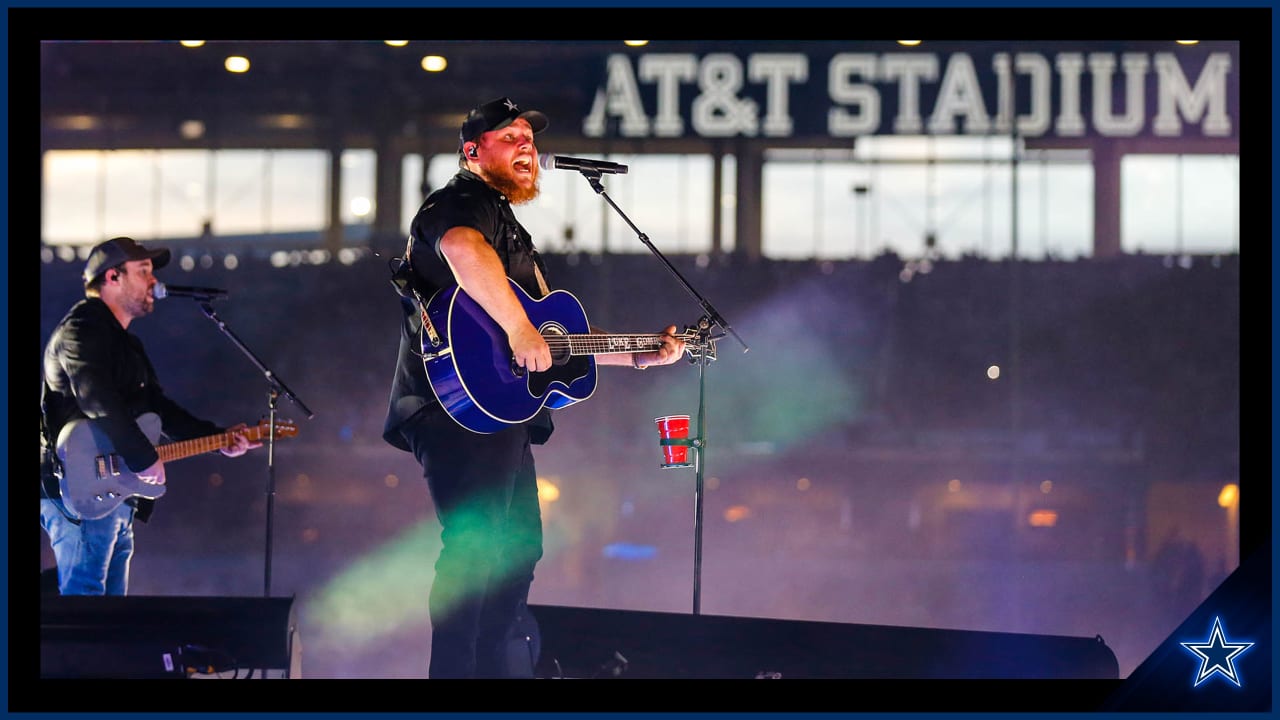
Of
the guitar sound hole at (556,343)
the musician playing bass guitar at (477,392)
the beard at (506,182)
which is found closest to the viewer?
the musician playing bass guitar at (477,392)

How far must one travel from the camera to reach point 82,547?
566cm

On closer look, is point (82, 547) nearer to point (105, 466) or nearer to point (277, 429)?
point (105, 466)

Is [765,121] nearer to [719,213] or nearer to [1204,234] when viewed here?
[719,213]

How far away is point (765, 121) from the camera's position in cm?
1277

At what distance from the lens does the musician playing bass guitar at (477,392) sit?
4.41m

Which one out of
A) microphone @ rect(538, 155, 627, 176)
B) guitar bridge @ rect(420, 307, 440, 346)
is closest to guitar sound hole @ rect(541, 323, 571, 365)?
guitar bridge @ rect(420, 307, 440, 346)

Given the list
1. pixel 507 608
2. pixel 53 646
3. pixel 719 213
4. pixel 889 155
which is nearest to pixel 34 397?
pixel 53 646

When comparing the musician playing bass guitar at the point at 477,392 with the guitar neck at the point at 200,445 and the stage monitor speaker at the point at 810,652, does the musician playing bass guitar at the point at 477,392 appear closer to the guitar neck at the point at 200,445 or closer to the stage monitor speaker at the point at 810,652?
the stage monitor speaker at the point at 810,652

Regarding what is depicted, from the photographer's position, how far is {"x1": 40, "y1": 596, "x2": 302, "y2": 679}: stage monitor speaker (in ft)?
16.3

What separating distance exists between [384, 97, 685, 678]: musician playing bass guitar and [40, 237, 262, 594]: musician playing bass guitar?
1.64 meters

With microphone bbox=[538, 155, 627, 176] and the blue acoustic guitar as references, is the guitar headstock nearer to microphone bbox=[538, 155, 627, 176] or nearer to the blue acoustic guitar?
the blue acoustic guitar

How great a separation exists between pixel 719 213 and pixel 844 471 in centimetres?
340

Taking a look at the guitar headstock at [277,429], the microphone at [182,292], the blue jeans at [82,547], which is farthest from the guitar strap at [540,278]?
the blue jeans at [82,547]

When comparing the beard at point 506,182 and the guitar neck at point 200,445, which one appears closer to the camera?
the beard at point 506,182
